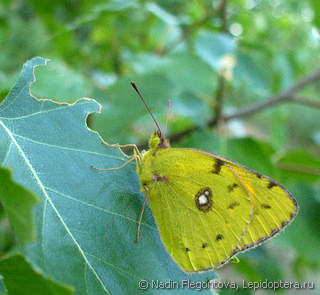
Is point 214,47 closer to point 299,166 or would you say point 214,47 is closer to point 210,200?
point 299,166

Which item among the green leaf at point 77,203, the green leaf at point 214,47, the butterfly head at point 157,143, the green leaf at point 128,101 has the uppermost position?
the green leaf at point 214,47

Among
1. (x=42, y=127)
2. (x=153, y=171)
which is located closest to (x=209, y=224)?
(x=153, y=171)

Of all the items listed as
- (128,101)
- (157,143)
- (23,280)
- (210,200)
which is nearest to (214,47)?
(128,101)

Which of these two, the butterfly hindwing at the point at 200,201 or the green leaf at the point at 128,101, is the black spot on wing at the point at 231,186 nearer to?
the butterfly hindwing at the point at 200,201

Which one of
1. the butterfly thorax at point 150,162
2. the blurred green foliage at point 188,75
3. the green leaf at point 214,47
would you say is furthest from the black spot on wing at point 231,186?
the green leaf at point 214,47

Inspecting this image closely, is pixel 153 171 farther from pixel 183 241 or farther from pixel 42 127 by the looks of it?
pixel 42 127

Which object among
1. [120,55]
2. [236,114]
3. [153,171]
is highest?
[120,55]
